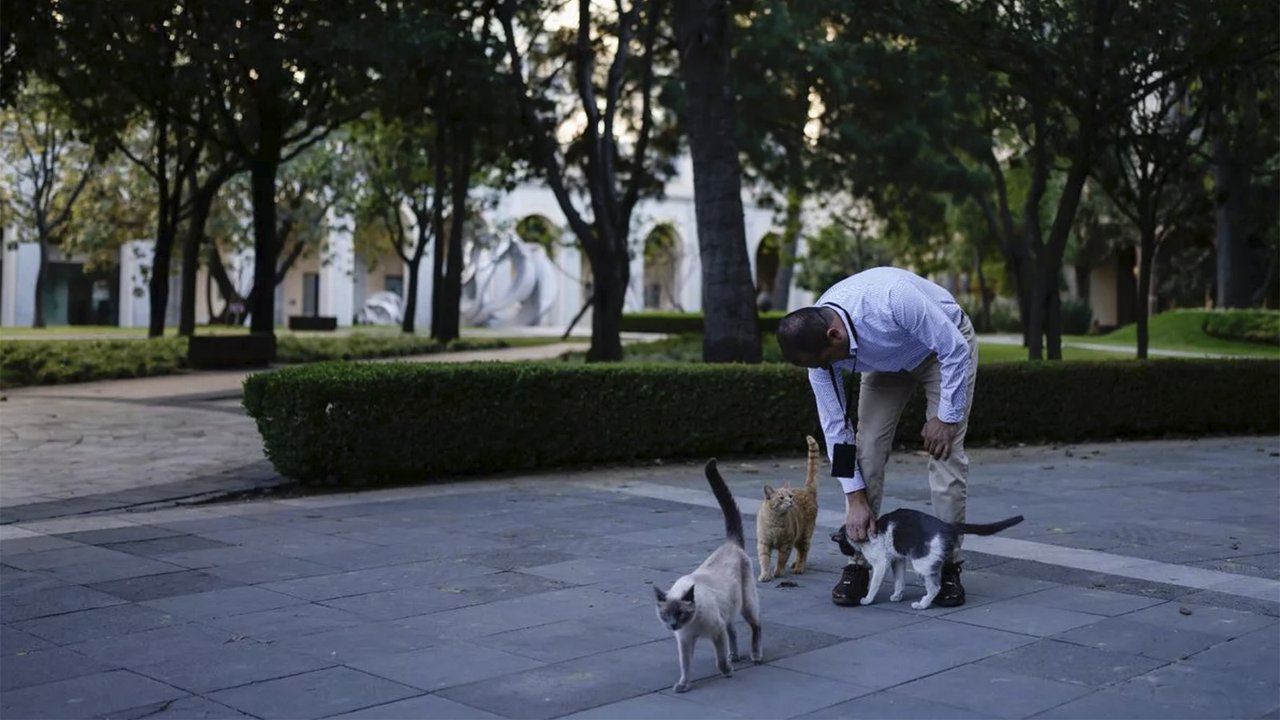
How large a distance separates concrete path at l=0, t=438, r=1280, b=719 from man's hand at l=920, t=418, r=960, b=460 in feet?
2.47

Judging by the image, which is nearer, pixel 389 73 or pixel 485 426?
pixel 485 426

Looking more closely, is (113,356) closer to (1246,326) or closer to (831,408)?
(831,408)

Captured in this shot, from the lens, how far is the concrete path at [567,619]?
16.5 ft

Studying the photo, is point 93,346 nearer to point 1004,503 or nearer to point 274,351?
point 274,351

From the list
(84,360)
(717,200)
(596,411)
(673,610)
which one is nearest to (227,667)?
(673,610)

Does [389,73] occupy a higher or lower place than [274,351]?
higher

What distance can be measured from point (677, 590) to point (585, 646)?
0.90 metres

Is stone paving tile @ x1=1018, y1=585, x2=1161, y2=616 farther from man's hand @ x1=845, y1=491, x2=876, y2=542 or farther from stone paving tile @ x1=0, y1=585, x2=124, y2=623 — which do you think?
stone paving tile @ x1=0, y1=585, x2=124, y2=623

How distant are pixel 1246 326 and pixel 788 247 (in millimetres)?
18489

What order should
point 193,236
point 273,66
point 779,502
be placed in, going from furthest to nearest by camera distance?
point 193,236 < point 273,66 < point 779,502

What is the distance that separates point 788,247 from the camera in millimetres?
49844

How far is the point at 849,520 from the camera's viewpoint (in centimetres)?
648

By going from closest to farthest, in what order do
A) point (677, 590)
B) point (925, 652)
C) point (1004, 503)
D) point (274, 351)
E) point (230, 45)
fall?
point (677, 590), point (925, 652), point (1004, 503), point (230, 45), point (274, 351)

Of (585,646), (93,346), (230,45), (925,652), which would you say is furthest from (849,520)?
(93,346)
